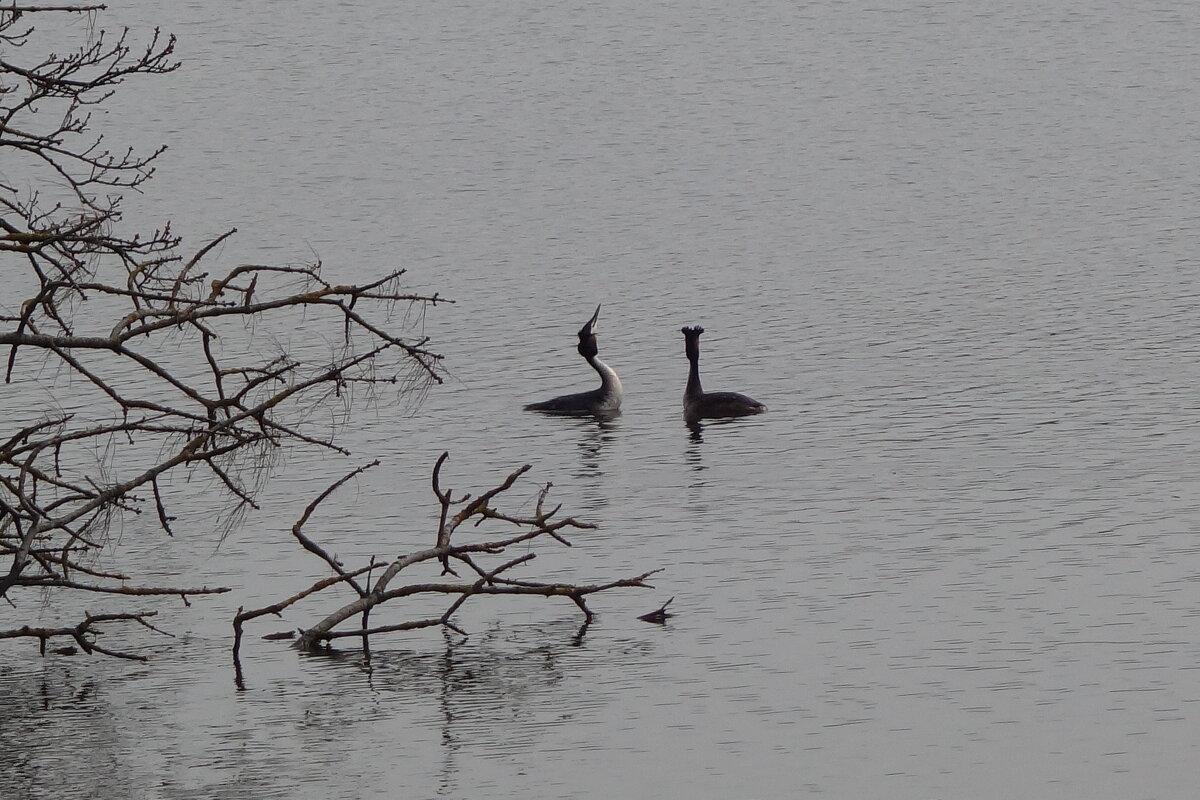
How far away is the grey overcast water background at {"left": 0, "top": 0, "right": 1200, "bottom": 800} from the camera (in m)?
13.1

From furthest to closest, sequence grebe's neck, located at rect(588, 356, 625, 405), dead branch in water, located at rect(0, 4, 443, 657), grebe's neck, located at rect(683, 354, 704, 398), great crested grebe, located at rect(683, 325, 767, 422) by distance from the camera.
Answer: grebe's neck, located at rect(588, 356, 625, 405) < grebe's neck, located at rect(683, 354, 704, 398) < great crested grebe, located at rect(683, 325, 767, 422) < dead branch in water, located at rect(0, 4, 443, 657)

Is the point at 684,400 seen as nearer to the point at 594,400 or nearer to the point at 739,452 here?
the point at 594,400

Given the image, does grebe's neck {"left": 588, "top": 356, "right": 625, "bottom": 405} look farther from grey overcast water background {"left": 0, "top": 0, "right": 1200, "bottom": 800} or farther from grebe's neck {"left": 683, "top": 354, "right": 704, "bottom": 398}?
grebe's neck {"left": 683, "top": 354, "right": 704, "bottom": 398}

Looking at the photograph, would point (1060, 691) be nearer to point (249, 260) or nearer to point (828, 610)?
point (828, 610)

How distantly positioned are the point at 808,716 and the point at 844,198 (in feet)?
91.9

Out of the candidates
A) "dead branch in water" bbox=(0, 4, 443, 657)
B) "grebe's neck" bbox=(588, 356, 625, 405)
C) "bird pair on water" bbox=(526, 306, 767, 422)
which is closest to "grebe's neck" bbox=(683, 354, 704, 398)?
"bird pair on water" bbox=(526, 306, 767, 422)

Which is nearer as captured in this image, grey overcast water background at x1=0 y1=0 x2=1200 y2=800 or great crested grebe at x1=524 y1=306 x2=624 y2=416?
grey overcast water background at x1=0 y1=0 x2=1200 y2=800

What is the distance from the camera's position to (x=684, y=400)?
24.5 meters

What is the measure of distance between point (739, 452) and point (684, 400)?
2.53 m

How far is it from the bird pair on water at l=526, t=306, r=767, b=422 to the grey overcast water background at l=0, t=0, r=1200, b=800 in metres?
0.35

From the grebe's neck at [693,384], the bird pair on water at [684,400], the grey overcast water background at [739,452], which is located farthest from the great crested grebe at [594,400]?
the grebe's neck at [693,384]

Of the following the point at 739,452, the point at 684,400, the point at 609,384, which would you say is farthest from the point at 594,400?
the point at 739,452

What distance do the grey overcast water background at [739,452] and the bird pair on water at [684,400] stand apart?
352 millimetres

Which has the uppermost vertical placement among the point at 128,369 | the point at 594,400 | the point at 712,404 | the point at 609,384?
the point at 128,369
